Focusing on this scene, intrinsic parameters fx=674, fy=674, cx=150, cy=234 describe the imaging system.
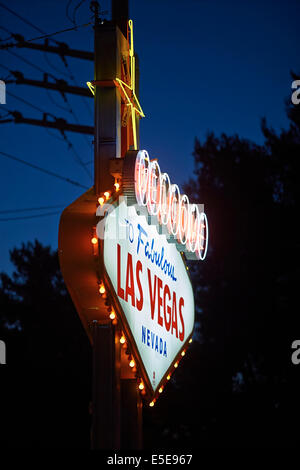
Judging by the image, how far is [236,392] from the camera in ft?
73.7

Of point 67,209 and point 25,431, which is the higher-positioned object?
point 67,209

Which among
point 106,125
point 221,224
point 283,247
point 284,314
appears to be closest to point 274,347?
point 284,314

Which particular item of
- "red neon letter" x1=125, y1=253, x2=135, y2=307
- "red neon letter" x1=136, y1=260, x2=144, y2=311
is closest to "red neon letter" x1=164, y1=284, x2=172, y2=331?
"red neon letter" x1=136, y1=260, x2=144, y2=311

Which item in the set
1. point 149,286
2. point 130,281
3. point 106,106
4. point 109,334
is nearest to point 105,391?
point 109,334

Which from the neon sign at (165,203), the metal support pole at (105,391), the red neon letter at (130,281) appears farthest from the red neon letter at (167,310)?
the metal support pole at (105,391)

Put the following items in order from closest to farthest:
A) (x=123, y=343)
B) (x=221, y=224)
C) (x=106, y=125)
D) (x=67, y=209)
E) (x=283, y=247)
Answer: (x=67, y=209) < (x=123, y=343) < (x=106, y=125) < (x=283, y=247) < (x=221, y=224)

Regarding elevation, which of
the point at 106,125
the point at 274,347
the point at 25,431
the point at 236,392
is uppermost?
the point at 106,125

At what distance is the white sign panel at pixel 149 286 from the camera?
7.41 m

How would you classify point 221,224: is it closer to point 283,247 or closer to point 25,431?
point 283,247

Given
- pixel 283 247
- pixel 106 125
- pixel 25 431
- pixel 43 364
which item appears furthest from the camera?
pixel 43 364

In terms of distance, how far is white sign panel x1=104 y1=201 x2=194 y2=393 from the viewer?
24.3 ft

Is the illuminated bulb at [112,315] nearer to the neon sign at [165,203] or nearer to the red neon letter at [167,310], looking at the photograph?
the neon sign at [165,203]

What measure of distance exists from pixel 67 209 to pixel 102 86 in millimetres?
2211

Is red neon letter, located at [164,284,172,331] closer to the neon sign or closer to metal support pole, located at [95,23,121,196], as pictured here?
the neon sign
